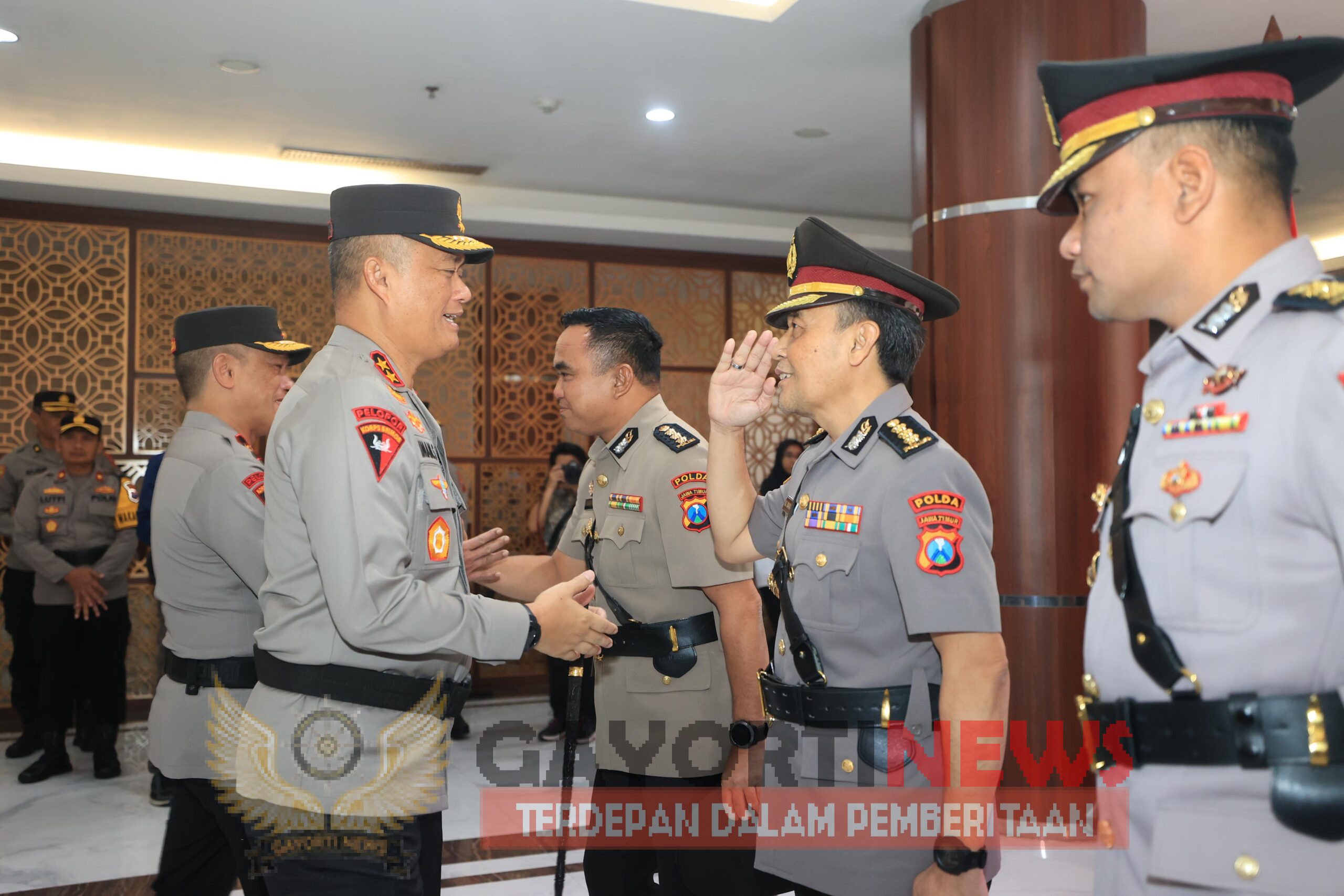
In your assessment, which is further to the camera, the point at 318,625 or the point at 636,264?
the point at 636,264

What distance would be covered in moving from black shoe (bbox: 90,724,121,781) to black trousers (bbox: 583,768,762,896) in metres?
3.82

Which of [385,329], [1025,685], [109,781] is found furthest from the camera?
[109,781]

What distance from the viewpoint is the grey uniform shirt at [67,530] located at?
546 centimetres

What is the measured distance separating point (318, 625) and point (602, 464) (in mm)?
1208

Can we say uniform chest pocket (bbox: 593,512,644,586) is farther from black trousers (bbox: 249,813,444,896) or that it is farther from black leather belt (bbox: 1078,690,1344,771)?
black leather belt (bbox: 1078,690,1344,771)

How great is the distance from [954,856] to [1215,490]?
0.78m

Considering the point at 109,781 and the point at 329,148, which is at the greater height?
the point at 329,148

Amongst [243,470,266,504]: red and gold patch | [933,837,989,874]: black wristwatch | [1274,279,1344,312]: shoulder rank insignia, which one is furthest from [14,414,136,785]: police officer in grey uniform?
[1274,279,1344,312]: shoulder rank insignia

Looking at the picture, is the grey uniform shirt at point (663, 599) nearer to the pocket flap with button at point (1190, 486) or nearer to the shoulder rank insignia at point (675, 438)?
the shoulder rank insignia at point (675, 438)

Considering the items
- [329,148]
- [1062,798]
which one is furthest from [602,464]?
[329,148]

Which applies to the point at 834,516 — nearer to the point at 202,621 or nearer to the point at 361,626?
the point at 361,626

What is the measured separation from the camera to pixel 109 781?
207 inches

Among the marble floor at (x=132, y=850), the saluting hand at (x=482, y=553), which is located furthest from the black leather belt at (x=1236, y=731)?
the marble floor at (x=132, y=850)

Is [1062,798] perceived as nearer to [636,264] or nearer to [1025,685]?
[1025,685]
